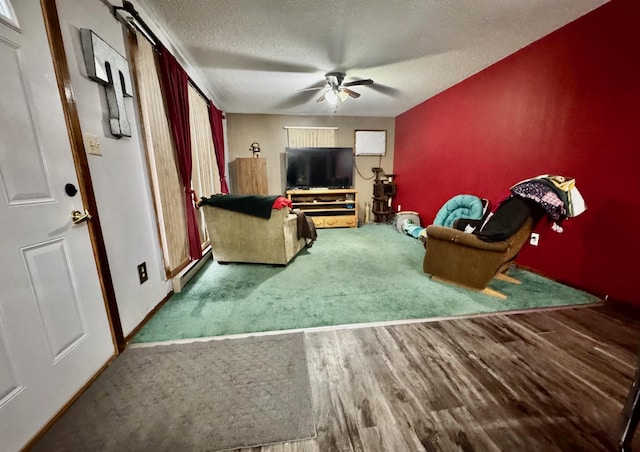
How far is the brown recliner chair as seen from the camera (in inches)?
72.6

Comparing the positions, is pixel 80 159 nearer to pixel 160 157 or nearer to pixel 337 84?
pixel 160 157

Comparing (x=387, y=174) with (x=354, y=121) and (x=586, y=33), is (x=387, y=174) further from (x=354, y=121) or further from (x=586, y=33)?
(x=586, y=33)

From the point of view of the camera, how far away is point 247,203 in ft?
8.16

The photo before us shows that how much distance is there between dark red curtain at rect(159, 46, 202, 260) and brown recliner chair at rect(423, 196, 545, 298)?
96.7 inches

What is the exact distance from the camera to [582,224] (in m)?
2.04

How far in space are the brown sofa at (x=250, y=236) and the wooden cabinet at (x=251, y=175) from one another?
80.3 inches

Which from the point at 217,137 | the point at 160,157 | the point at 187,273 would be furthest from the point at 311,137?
the point at 187,273

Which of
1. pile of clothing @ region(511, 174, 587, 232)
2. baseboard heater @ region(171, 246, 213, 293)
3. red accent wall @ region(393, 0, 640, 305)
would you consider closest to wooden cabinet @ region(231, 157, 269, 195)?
baseboard heater @ region(171, 246, 213, 293)

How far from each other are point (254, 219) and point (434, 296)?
A: 1.92m

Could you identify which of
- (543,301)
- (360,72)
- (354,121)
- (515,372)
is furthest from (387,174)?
(515,372)

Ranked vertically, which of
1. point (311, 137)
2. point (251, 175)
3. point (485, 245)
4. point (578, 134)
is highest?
point (311, 137)

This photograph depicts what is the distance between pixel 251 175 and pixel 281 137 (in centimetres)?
112

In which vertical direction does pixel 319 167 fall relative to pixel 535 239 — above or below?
above

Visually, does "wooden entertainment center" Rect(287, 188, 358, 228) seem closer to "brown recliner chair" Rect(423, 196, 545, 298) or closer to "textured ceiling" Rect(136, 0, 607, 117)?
"textured ceiling" Rect(136, 0, 607, 117)
